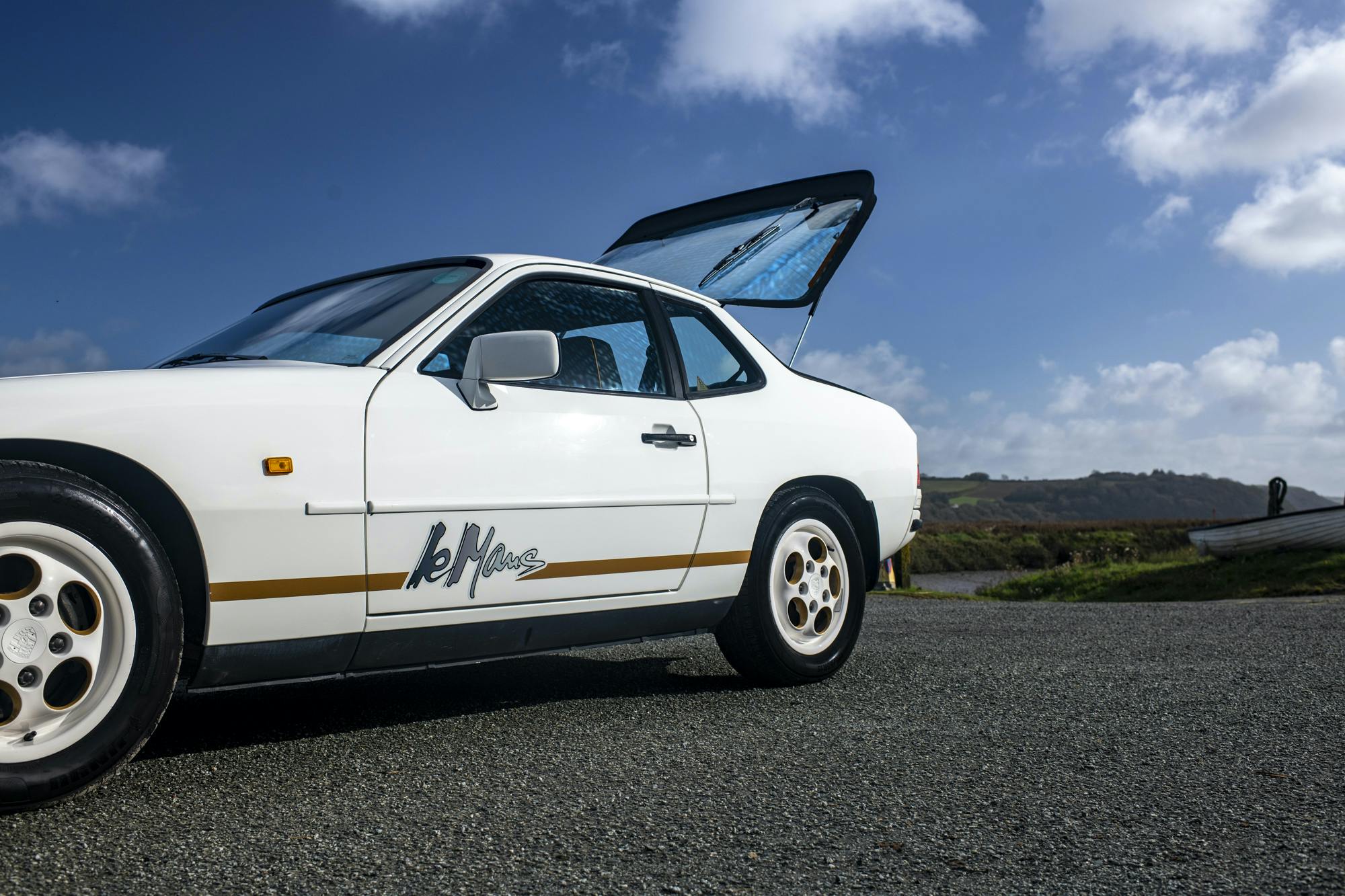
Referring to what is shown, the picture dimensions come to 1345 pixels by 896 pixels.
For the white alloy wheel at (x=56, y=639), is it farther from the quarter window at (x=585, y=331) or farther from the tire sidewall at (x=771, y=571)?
the tire sidewall at (x=771, y=571)

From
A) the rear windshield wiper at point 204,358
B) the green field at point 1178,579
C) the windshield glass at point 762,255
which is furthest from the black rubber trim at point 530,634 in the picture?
the green field at point 1178,579

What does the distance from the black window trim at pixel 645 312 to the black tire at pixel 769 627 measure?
731 mm

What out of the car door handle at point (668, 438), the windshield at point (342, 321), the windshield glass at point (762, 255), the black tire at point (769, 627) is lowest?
the black tire at point (769, 627)

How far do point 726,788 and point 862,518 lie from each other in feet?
7.78

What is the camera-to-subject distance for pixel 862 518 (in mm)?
4949

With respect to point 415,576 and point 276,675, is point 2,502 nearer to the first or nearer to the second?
point 276,675

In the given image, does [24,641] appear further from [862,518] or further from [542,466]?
[862,518]

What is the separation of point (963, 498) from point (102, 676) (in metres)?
63.4

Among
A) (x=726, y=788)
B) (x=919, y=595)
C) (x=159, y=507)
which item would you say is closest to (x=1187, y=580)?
(x=919, y=595)

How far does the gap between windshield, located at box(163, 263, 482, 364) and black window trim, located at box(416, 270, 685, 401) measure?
4.7 inches

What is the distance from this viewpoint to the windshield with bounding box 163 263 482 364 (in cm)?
339

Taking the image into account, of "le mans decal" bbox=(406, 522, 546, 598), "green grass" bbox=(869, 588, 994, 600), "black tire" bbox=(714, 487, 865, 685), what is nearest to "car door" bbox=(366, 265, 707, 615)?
"le mans decal" bbox=(406, 522, 546, 598)

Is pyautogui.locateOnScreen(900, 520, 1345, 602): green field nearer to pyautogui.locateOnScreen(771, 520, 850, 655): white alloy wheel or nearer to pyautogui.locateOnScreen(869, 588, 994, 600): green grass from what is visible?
pyautogui.locateOnScreen(869, 588, 994, 600): green grass

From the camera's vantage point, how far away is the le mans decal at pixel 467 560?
3180mm
